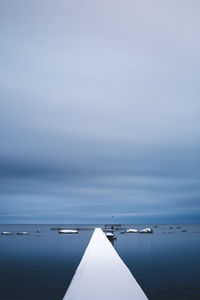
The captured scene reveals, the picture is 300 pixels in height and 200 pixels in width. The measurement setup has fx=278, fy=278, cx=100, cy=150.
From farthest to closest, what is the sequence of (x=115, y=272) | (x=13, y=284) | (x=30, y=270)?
(x=30, y=270) → (x=13, y=284) → (x=115, y=272)

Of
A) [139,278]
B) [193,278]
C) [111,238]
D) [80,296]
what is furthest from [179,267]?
[80,296]

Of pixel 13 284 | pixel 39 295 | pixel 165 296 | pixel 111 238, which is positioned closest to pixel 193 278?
pixel 165 296

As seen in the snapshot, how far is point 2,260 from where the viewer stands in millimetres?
41656

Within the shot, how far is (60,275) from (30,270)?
5.59m

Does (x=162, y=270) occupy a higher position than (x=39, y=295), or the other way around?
(x=162, y=270)

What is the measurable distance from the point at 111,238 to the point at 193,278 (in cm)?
3777

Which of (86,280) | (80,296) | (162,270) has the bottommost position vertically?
(80,296)

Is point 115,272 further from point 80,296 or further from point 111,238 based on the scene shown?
point 111,238

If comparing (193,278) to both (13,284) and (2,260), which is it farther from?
(2,260)


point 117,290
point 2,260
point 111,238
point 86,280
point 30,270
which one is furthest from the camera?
point 111,238

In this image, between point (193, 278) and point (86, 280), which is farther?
point (193, 278)

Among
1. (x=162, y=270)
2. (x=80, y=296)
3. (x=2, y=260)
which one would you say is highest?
(x=2, y=260)

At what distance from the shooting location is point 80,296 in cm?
241

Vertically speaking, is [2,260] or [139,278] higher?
[2,260]
